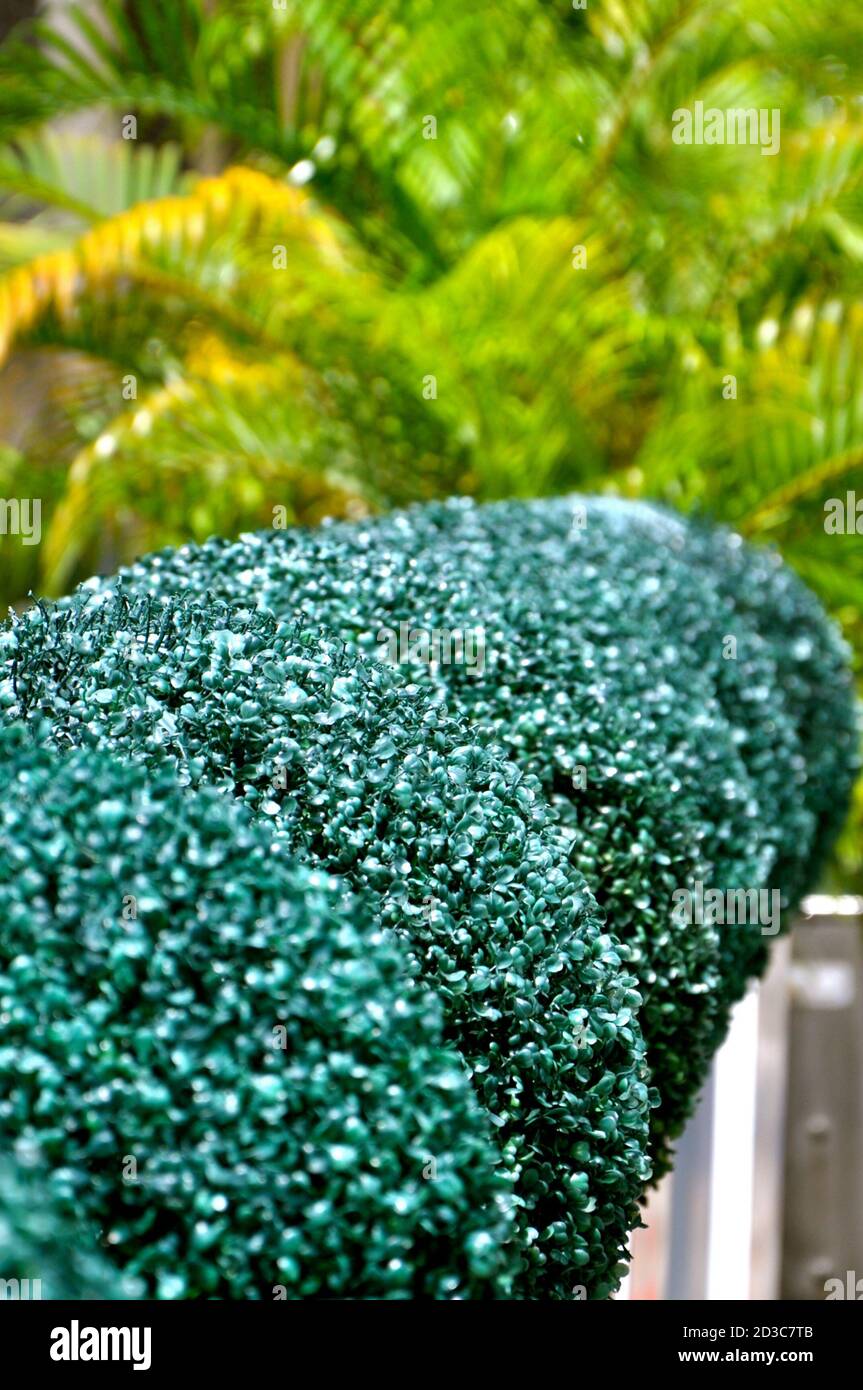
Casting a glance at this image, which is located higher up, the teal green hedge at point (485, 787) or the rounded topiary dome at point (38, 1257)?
the teal green hedge at point (485, 787)

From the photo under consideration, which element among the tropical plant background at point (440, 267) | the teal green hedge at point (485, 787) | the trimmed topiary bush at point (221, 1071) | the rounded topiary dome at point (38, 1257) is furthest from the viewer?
the tropical plant background at point (440, 267)

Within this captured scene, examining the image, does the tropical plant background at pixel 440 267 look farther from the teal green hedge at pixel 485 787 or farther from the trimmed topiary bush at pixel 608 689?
the teal green hedge at pixel 485 787

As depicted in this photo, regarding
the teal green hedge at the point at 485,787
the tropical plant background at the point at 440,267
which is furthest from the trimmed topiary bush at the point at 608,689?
the tropical plant background at the point at 440,267

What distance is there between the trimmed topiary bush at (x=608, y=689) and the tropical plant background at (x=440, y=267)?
141 centimetres

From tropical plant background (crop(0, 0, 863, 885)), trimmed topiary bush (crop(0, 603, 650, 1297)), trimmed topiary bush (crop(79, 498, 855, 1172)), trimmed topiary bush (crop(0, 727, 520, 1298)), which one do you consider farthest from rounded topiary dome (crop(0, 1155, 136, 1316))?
tropical plant background (crop(0, 0, 863, 885))

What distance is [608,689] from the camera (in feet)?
7.52

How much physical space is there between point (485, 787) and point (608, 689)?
60cm

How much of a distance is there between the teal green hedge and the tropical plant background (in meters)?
1.56

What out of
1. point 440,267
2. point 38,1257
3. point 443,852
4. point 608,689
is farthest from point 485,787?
point 440,267

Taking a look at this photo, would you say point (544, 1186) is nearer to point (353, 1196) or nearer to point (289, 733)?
point (353, 1196)

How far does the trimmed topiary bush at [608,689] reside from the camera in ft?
6.82

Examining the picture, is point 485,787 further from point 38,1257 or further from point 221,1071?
point 38,1257

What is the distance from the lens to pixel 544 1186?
4.95 ft
